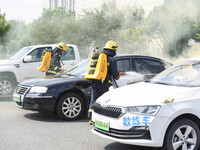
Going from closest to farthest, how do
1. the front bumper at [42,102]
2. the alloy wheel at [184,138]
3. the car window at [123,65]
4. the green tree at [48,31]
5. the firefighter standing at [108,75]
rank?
the alloy wheel at [184,138] → the firefighter standing at [108,75] → the front bumper at [42,102] → the car window at [123,65] → the green tree at [48,31]

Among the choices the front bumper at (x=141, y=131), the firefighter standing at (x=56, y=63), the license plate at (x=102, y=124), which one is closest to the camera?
the front bumper at (x=141, y=131)

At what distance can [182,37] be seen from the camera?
2558cm

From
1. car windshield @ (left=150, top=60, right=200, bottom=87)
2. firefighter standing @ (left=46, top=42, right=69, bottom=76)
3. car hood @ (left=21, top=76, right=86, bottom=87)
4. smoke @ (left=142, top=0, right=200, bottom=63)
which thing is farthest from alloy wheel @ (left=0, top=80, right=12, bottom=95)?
smoke @ (left=142, top=0, right=200, bottom=63)

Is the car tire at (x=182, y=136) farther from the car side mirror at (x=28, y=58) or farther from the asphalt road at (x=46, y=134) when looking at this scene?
the car side mirror at (x=28, y=58)

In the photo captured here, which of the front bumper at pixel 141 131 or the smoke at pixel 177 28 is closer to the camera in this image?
the front bumper at pixel 141 131

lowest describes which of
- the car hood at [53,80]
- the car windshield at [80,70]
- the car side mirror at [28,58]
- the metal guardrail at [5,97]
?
the metal guardrail at [5,97]

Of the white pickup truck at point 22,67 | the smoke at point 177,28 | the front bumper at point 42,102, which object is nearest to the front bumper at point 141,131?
the front bumper at point 42,102

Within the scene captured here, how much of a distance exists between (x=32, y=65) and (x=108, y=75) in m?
5.90

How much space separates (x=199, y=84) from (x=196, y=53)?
1919 centimetres

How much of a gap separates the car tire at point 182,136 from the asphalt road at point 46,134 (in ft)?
2.85

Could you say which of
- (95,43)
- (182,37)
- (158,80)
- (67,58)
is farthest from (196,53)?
(158,80)

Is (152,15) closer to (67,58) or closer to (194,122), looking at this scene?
(67,58)

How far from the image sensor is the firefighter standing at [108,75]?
24.2 ft

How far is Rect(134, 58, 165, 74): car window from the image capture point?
29.4 feet
